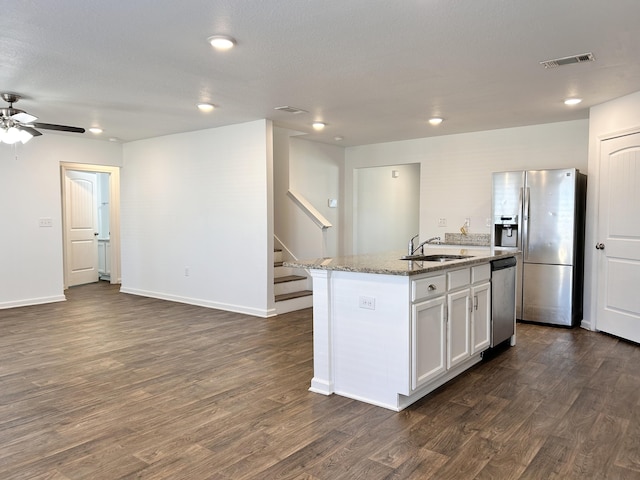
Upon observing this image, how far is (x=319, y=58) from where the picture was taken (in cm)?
336

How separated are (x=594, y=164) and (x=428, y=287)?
3.09 metres

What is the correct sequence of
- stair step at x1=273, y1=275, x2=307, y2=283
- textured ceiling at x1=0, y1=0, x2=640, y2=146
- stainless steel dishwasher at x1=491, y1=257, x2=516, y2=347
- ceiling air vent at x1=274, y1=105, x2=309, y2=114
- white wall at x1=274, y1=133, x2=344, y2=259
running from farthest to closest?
white wall at x1=274, y1=133, x2=344, y2=259 → stair step at x1=273, y1=275, x2=307, y2=283 → ceiling air vent at x1=274, y1=105, x2=309, y2=114 → stainless steel dishwasher at x1=491, y1=257, x2=516, y2=347 → textured ceiling at x1=0, y1=0, x2=640, y2=146

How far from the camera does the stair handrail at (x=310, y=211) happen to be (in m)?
6.28

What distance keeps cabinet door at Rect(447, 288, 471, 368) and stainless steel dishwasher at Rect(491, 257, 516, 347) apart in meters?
0.52

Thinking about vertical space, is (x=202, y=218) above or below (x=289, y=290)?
above

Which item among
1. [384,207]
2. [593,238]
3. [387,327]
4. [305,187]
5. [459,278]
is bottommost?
[387,327]

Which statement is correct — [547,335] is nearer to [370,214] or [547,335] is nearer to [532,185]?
[532,185]

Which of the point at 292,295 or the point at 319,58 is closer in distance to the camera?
the point at 319,58

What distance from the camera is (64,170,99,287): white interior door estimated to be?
821cm

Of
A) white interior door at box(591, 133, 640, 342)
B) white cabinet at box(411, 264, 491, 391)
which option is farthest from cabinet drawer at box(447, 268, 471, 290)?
white interior door at box(591, 133, 640, 342)

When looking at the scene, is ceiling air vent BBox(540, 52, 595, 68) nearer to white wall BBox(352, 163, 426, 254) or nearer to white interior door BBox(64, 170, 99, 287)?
white wall BBox(352, 163, 426, 254)

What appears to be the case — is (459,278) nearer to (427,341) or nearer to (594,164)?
(427,341)

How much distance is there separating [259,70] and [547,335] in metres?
3.82

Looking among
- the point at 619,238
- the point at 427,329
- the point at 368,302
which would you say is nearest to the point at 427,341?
the point at 427,329
